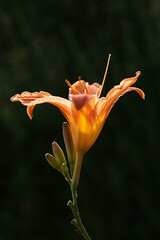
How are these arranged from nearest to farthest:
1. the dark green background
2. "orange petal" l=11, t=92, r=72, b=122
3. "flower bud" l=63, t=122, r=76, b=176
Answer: "orange petal" l=11, t=92, r=72, b=122
"flower bud" l=63, t=122, r=76, b=176
the dark green background

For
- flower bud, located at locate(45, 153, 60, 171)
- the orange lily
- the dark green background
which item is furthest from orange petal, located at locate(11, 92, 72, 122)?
the dark green background

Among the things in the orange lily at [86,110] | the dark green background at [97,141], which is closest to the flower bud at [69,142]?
the orange lily at [86,110]

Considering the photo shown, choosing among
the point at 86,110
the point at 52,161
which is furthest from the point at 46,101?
the point at 52,161

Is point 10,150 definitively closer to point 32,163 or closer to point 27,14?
point 32,163

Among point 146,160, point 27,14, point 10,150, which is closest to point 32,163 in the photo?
point 10,150

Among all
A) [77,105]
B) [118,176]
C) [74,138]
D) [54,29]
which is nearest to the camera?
[77,105]

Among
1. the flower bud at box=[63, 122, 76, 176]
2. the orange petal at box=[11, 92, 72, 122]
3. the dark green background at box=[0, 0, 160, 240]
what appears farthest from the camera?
the dark green background at box=[0, 0, 160, 240]

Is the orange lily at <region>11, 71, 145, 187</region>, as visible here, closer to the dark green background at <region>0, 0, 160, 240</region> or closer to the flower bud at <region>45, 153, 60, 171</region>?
the flower bud at <region>45, 153, 60, 171</region>

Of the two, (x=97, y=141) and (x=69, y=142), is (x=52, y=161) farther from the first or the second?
(x=97, y=141)
